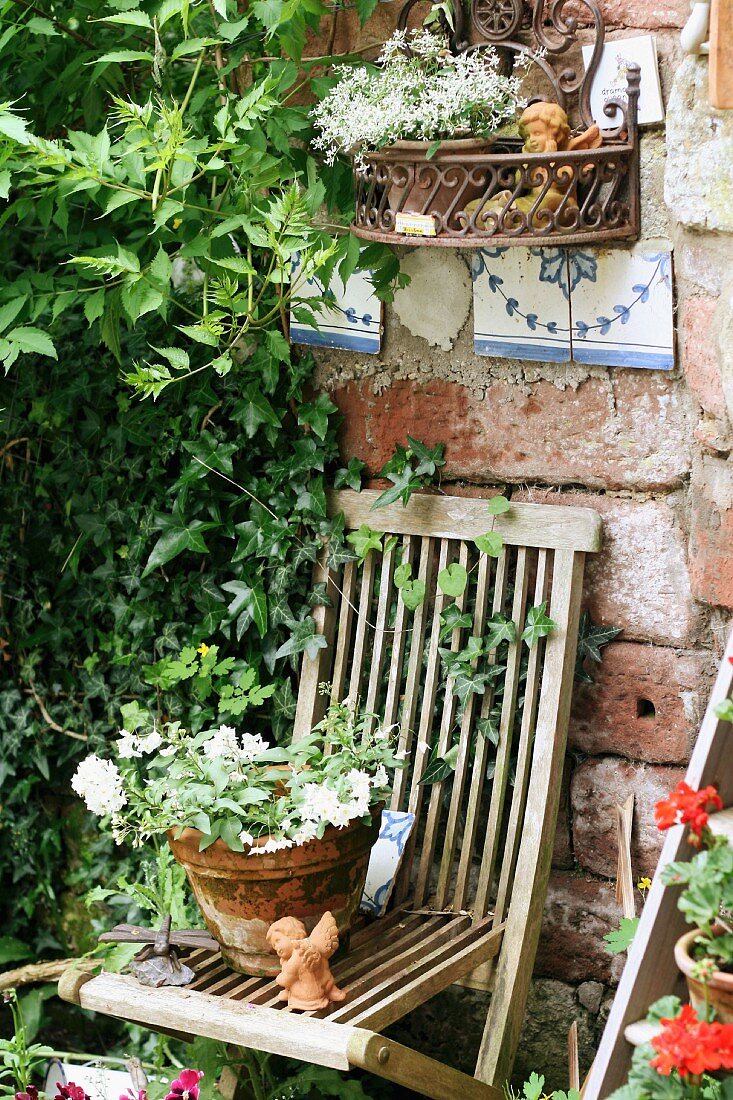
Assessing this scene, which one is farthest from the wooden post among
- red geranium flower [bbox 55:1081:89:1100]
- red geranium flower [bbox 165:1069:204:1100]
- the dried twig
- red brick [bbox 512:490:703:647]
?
the dried twig

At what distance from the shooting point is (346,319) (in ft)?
9.35

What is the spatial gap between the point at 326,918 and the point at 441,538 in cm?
88

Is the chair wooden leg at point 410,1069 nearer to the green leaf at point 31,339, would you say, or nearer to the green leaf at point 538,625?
the green leaf at point 538,625

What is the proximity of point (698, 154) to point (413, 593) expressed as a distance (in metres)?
1.09

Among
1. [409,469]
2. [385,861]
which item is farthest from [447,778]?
[409,469]

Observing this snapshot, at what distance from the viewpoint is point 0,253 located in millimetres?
3045

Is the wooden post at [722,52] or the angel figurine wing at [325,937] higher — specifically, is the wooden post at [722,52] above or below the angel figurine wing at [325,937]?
above

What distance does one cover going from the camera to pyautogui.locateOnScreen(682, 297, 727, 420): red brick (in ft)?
7.59

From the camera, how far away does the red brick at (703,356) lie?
7.59 feet

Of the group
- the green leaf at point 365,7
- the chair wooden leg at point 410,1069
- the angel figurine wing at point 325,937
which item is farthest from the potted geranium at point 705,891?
the green leaf at point 365,7

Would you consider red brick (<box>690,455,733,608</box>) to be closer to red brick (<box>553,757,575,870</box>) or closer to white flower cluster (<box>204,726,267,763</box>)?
red brick (<box>553,757,575,870</box>)

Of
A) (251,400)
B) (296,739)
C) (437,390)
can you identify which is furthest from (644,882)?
(251,400)

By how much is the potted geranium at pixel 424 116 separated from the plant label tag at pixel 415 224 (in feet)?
0.05

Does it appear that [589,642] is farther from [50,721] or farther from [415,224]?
[50,721]
